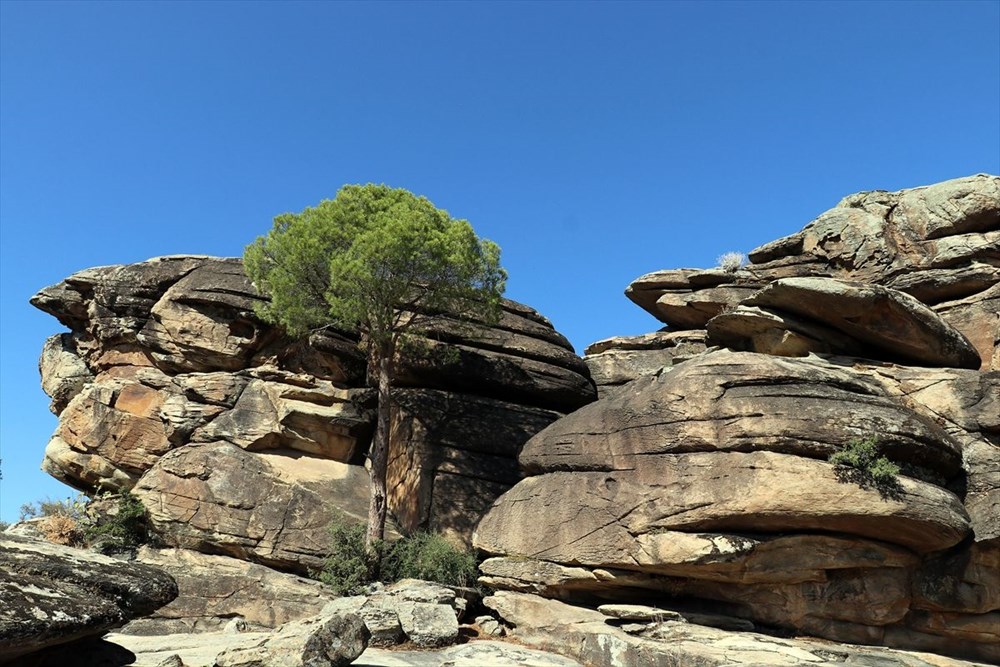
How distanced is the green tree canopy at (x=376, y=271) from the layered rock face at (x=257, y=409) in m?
1.89

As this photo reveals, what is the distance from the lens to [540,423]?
27.7 meters

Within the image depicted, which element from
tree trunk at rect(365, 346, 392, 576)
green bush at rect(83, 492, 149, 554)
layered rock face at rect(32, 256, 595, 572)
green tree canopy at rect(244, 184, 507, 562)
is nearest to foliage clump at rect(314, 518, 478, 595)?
tree trunk at rect(365, 346, 392, 576)

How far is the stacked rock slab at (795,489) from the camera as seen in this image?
17.4 meters

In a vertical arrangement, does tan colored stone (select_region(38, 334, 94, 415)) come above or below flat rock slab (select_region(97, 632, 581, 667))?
above

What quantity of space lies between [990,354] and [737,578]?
13.7 metres

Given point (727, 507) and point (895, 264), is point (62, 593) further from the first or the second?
point (895, 264)

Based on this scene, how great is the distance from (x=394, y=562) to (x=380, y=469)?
3201 millimetres

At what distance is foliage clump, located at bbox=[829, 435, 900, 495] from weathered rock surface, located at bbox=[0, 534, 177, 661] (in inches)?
629

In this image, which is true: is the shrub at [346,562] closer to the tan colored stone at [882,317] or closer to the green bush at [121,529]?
the green bush at [121,529]

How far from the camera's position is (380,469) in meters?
23.6

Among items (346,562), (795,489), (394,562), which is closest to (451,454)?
(394,562)

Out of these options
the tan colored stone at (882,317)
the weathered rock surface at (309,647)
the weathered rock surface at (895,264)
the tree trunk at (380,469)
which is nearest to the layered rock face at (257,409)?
the tree trunk at (380,469)

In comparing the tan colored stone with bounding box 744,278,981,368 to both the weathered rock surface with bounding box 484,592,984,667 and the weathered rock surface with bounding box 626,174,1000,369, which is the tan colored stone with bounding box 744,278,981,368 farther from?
the weathered rock surface with bounding box 484,592,984,667

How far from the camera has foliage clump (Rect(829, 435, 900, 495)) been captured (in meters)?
17.0
